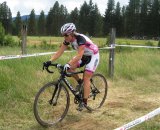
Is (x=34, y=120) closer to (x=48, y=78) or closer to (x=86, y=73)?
(x=86, y=73)

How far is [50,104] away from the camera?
23.5 feet

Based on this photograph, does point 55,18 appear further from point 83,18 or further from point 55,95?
point 55,95

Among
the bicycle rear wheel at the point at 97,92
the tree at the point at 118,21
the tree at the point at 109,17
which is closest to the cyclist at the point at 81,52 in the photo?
the bicycle rear wheel at the point at 97,92

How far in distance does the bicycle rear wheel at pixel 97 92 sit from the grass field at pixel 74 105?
0.18 m

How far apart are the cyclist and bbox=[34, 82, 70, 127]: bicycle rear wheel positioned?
0.42m

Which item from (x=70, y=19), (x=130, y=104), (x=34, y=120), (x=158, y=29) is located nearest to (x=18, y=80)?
(x=34, y=120)

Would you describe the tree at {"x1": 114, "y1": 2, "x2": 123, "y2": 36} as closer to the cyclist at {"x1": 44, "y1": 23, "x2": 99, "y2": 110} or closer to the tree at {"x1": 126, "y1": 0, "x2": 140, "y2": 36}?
the tree at {"x1": 126, "y1": 0, "x2": 140, "y2": 36}

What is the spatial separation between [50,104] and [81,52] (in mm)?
1158

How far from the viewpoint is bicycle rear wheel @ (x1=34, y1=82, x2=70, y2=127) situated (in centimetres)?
679

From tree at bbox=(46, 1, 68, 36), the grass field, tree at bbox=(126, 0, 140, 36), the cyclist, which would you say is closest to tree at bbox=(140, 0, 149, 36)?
tree at bbox=(126, 0, 140, 36)

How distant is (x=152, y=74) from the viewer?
13.7m

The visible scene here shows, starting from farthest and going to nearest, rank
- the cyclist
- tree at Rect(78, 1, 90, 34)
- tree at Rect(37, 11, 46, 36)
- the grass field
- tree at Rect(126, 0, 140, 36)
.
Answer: tree at Rect(37, 11, 46, 36), tree at Rect(78, 1, 90, 34), tree at Rect(126, 0, 140, 36), the grass field, the cyclist

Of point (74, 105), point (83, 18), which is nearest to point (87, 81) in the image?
point (74, 105)

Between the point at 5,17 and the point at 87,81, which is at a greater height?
the point at 5,17
